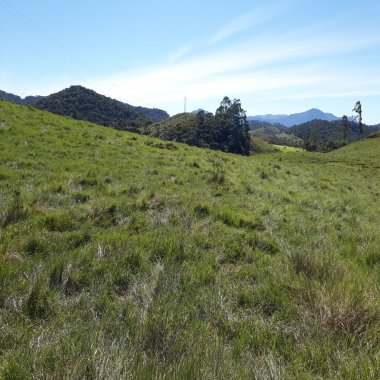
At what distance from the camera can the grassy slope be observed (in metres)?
3.34

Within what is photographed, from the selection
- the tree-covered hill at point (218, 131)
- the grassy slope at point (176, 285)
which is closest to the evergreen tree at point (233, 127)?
the tree-covered hill at point (218, 131)

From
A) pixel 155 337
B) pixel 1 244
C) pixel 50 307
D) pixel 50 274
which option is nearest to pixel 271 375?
pixel 155 337

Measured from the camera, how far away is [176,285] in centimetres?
508

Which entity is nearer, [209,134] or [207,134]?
[209,134]

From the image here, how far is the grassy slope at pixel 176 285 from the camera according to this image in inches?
131

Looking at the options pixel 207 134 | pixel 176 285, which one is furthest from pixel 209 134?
pixel 176 285

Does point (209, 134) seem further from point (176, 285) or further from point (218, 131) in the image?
point (176, 285)

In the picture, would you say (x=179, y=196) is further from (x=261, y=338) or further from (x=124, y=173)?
(x=261, y=338)

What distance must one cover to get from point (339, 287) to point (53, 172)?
379 inches

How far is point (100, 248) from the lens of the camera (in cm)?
595

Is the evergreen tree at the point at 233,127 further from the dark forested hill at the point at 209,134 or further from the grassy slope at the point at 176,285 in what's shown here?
the grassy slope at the point at 176,285

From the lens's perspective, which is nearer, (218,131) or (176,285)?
(176,285)

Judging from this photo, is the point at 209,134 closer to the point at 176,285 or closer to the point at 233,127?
the point at 233,127

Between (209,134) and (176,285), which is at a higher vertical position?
(209,134)
